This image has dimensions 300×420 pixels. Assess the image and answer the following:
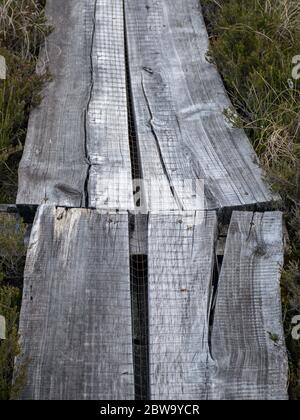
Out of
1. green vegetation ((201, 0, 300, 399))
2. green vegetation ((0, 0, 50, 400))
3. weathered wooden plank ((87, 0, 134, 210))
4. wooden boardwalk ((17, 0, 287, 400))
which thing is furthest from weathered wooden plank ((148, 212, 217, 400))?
green vegetation ((0, 0, 50, 400))

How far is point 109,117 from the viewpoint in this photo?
228 inches

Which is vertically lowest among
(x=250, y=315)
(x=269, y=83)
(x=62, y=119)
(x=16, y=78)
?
(x=250, y=315)

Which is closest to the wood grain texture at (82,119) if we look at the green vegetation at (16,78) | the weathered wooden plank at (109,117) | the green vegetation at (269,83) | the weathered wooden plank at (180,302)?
the weathered wooden plank at (109,117)

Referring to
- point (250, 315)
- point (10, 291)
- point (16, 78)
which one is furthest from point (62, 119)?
point (250, 315)

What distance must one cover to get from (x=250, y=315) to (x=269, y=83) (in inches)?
96.9

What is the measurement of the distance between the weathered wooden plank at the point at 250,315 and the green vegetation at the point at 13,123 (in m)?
1.21

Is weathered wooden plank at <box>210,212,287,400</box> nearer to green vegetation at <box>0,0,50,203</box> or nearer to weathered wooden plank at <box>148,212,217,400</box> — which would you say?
weathered wooden plank at <box>148,212,217,400</box>

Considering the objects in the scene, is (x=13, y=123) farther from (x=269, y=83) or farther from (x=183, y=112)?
(x=269, y=83)

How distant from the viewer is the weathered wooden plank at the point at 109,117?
16.6 feet

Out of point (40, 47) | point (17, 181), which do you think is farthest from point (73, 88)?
point (17, 181)

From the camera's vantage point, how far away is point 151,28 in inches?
275

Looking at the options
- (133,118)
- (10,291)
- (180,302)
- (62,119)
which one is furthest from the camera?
(133,118)

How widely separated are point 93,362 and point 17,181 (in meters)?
1.86

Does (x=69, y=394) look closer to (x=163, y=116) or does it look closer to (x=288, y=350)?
(x=288, y=350)
